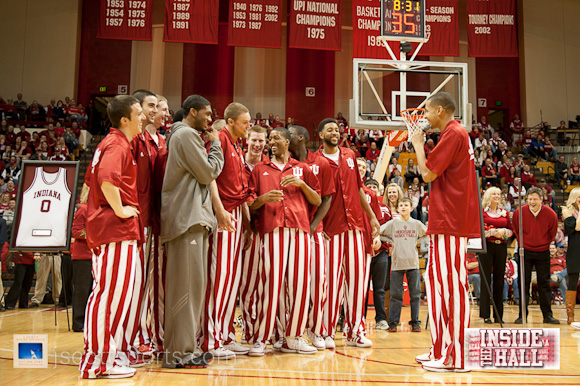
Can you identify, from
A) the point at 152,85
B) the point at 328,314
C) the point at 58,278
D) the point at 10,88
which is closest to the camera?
the point at 328,314

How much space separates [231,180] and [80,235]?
3.09 metres

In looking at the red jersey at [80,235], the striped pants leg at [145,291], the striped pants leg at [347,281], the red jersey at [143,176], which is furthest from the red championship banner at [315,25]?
the striped pants leg at [145,291]

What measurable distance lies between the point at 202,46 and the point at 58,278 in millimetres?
15758

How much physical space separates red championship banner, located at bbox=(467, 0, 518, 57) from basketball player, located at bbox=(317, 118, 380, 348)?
14274mm

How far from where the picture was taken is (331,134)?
5551 mm

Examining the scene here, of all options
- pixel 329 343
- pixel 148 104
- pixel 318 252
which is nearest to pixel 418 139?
pixel 318 252

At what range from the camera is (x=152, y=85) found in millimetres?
24562

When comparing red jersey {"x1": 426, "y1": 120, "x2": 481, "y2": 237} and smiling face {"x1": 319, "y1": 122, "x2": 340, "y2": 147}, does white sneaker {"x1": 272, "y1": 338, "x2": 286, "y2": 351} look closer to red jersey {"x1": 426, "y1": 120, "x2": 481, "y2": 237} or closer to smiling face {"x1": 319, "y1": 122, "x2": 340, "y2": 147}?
red jersey {"x1": 426, "y1": 120, "x2": 481, "y2": 237}

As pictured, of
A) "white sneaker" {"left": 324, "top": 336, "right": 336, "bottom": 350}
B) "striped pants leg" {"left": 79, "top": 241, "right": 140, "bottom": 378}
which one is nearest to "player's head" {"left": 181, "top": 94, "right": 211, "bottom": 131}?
"striped pants leg" {"left": 79, "top": 241, "right": 140, "bottom": 378}

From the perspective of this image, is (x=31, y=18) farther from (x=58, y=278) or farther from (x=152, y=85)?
(x=58, y=278)

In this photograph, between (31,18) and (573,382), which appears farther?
(31,18)

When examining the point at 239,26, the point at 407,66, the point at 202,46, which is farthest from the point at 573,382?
the point at 202,46

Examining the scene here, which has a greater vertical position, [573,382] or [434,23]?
[434,23]

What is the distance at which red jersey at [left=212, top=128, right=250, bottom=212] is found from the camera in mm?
4758
